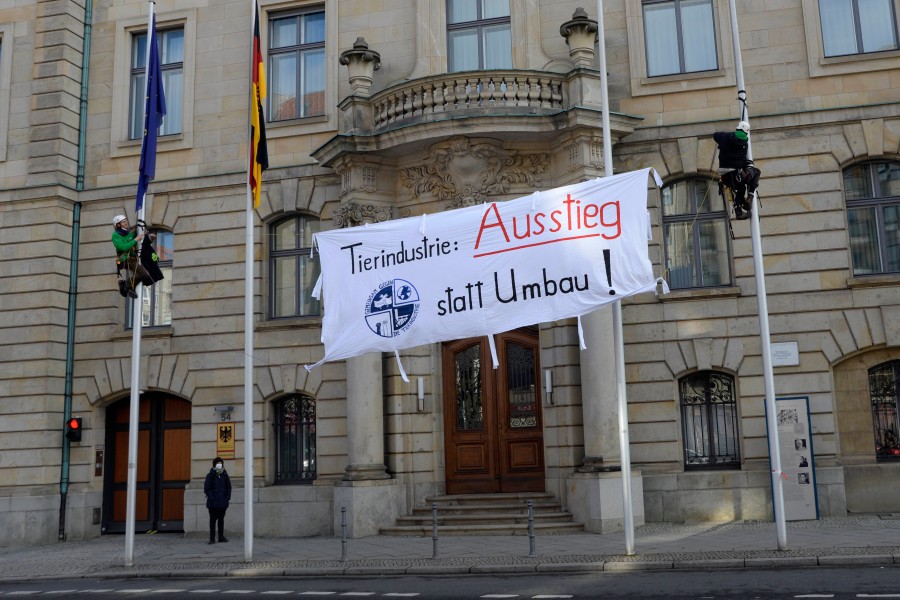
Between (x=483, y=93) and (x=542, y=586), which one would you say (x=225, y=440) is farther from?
(x=542, y=586)

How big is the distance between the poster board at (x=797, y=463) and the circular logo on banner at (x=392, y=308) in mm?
9110

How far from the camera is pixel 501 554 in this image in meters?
16.4

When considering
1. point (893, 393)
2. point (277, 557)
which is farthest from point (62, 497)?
point (893, 393)

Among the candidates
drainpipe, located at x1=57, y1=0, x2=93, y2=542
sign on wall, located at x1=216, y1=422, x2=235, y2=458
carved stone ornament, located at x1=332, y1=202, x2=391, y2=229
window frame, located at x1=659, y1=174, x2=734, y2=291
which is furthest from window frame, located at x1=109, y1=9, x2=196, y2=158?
window frame, located at x1=659, y1=174, x2=734, y2=291

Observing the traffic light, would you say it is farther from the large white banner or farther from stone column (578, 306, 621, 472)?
stone column (578, 306, 621, 472)

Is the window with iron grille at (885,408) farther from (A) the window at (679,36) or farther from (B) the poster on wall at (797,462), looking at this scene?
(A) the window at (679,36)

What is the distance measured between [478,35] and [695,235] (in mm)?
7581

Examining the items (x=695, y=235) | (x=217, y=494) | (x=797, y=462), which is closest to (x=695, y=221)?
(x=695, y=235)

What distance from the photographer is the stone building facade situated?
66.9 feet

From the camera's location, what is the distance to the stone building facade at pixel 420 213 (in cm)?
2041

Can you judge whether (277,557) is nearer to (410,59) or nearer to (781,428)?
(781,428)

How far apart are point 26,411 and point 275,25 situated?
40.3 ft

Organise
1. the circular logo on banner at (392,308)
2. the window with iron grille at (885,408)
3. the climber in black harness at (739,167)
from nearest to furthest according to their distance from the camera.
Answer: the climber in black harness at (739,167)
the circular logo on banner at (392,308)
the window with iron grille at (885,408)

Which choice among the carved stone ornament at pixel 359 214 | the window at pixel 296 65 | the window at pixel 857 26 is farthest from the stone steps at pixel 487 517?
the window at pixel 857 26
